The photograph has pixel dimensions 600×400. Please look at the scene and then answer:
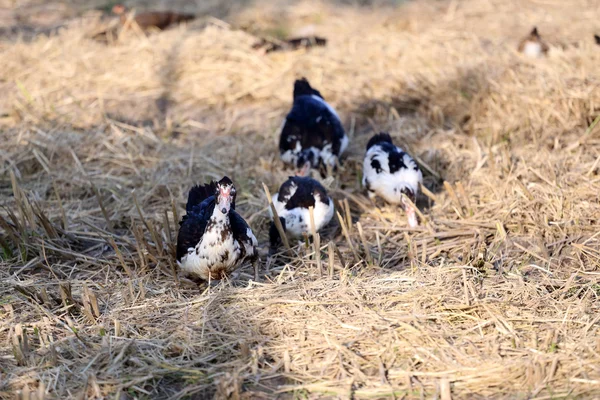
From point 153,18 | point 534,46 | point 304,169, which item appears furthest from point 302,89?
point 153,18

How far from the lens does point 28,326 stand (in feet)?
14.1

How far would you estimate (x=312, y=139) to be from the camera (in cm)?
685

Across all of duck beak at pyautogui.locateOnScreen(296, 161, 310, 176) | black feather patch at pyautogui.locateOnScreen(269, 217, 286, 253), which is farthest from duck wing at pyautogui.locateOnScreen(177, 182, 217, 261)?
duck beak at pyautogui.locateOnScreen(296, 161, 310, 176)

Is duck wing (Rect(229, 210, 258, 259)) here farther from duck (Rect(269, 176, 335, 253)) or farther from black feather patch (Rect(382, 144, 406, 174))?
black feather patch (Rect(382, 144, 406, 174))

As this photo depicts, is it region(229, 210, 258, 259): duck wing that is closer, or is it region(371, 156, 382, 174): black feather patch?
region(229, 210, 258, 259): duck wing

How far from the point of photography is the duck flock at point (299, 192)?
4707 mm

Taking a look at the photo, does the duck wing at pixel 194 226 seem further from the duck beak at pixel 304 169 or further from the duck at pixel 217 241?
the duck beak at pixel 304 169

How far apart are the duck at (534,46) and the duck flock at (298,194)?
2.41 metres

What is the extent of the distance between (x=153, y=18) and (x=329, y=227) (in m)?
5.41

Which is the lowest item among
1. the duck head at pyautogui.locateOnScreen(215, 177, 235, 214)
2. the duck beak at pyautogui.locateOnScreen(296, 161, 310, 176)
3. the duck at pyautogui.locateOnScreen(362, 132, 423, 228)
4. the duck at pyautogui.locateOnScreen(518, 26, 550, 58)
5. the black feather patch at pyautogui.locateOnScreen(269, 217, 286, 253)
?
the black feather patch at pyautogui.locateOnScreen(269, 217, 286, 253)

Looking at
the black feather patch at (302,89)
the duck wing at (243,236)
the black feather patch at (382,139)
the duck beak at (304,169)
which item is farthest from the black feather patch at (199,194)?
the black feather patch at (302,89)

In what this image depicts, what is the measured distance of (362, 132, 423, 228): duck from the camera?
602 centimetres

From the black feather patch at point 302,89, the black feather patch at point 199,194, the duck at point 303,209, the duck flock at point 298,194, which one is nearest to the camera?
the duck flock at point 298,194

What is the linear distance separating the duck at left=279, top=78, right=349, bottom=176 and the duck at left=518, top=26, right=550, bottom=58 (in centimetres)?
254
